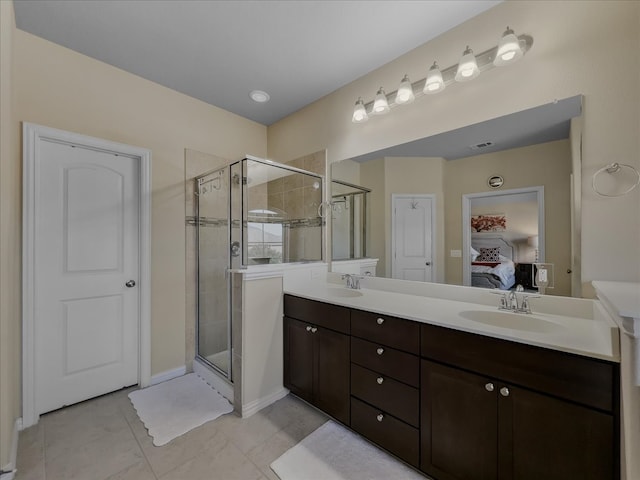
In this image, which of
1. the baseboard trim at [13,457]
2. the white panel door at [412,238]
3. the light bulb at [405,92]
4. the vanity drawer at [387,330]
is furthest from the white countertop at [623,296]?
the baseboard trim at [13,457]

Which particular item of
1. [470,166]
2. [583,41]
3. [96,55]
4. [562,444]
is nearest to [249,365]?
[562,444]

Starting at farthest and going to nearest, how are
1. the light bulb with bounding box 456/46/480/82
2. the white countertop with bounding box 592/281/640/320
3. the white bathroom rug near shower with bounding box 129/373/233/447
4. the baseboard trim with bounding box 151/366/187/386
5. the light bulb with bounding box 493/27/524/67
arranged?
the baseboard trim with bounding box 151/366/187/386, the white bathroom rug near shower with bounding box 129/373/233/447, the light bulb with bounding box 456/46/480/82, the light bulb with bounding box 493/27/524/67, the white countertop with bounding box 592/281/640/320

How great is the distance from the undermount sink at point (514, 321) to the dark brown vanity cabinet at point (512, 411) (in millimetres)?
294

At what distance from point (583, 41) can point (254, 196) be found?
7.05 feet

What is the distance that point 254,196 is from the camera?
2.27 metres

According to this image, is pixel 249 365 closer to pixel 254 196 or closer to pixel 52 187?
pixel 254 196

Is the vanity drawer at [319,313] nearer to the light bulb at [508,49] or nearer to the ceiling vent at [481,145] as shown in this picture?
the ceiling vent at [481,145]

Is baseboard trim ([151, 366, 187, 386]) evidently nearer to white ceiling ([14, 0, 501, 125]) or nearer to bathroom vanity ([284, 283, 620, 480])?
bathroom vanity ([284, 283, 620, 480])

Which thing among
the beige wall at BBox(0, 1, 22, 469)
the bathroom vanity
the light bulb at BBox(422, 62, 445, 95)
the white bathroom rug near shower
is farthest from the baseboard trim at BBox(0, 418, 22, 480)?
the light bulb at BBox(422, 62, 445, 95)

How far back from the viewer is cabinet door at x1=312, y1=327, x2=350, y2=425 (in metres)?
1.72

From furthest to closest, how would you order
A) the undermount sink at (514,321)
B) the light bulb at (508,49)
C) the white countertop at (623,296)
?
the light bulb at (508,49), the undermount sink at (514,321), the white countertop at (623,296)

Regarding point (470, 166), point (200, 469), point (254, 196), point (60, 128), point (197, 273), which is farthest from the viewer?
point (197, 273)

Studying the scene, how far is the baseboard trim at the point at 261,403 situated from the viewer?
1926 millimetres

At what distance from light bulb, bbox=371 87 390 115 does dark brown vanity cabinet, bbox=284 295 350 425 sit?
1455 mm
